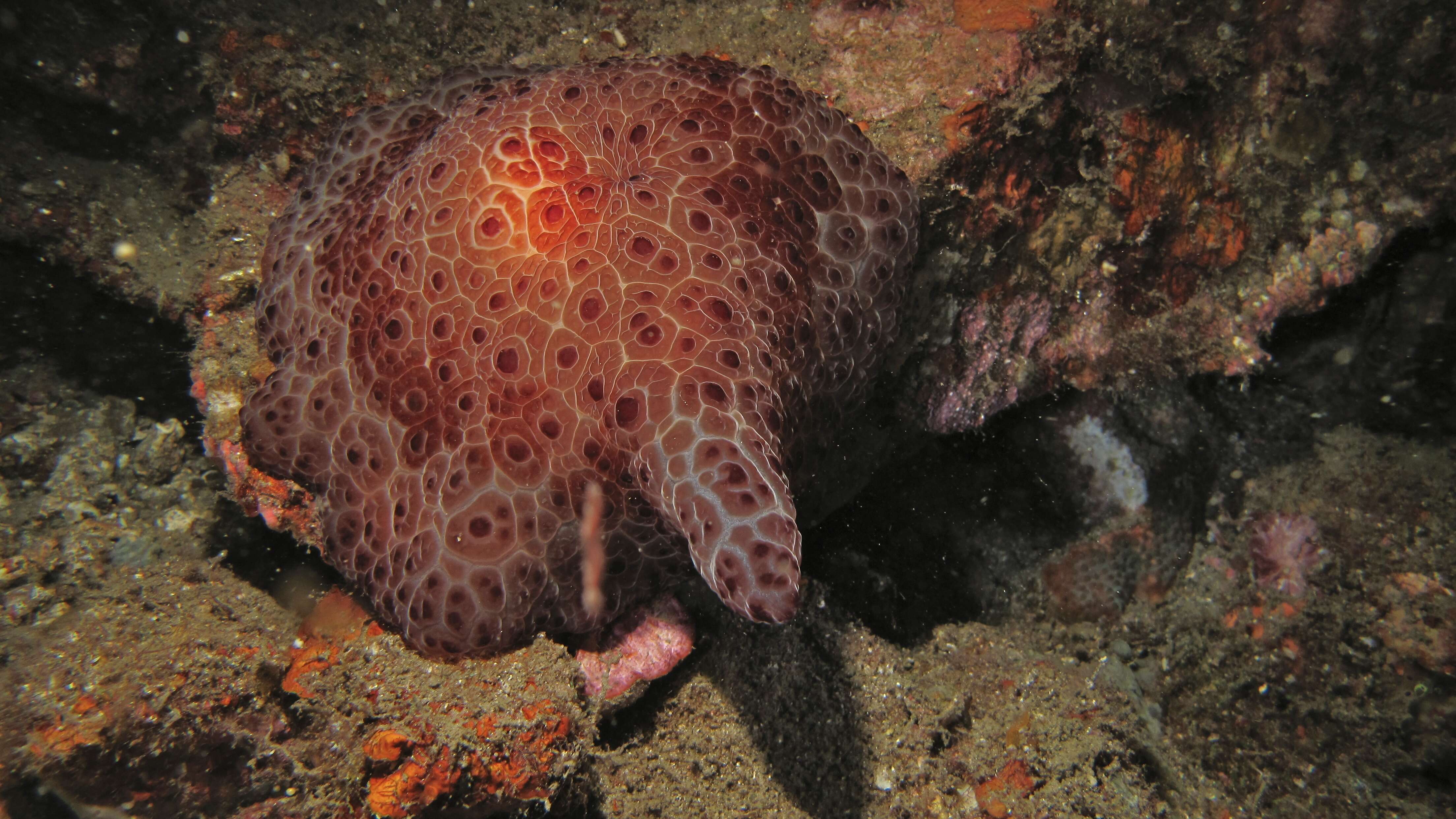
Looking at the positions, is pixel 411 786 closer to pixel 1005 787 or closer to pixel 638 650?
pixel 638 650

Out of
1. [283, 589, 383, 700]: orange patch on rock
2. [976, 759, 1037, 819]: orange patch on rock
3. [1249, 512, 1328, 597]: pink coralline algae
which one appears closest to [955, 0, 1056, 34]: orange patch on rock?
[976, 759, 1037, 819]: orange patch on rock

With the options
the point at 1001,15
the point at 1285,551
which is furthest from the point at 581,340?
the point at 1285,551

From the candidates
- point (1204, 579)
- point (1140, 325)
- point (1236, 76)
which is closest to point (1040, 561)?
point (1204, 579)

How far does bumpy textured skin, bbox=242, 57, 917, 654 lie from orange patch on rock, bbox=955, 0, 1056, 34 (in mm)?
950

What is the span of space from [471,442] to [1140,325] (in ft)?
12.4

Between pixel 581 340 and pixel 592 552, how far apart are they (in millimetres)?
829

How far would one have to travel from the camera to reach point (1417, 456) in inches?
166

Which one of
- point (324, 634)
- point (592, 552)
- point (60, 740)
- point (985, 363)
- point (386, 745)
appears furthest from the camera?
point (985, 363)

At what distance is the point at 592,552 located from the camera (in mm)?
2514

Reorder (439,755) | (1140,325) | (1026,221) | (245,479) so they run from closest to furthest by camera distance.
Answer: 1. (439,755)
2. (245,479)
3. (1026,221)
4. (1140,325)

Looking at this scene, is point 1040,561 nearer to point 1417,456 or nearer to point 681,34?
point 1417,456

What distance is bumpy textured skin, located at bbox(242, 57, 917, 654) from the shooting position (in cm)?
221

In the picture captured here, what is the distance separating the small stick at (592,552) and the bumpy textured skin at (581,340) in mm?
36

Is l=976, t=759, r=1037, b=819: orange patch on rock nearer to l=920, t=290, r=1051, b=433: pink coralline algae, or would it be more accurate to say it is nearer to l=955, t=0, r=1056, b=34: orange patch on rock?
l=920, t=290, r=1051, b=433: pink coralline algae
